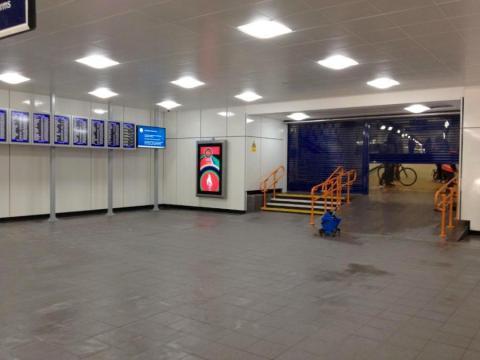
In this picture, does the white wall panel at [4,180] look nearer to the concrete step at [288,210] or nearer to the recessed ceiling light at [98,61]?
the recessed ceiling light at [98,61]

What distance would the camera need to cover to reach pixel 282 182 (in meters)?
14.4

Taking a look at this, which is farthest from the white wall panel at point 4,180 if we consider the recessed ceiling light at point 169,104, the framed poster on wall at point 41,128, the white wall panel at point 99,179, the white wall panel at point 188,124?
the white wall panel at point 188,124

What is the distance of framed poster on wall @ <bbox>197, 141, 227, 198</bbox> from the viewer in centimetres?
1270

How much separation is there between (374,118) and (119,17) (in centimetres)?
940

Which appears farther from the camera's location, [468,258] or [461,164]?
[461,164]

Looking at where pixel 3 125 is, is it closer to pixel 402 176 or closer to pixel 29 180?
pixel 29 180

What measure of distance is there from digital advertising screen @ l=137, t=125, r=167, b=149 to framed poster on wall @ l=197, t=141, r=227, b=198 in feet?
3.83

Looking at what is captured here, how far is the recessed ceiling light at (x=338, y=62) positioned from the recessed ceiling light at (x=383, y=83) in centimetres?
150

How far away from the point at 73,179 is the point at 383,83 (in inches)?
325

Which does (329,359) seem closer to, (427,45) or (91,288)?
(91,288)

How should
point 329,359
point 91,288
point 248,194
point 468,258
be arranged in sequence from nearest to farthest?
point 329,359, point 91,288, point 468,258, point 248,194

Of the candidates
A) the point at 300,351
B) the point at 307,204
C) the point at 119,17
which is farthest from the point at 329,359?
the point at 307,204

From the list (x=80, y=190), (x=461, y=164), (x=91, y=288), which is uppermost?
(x=461, y=164)

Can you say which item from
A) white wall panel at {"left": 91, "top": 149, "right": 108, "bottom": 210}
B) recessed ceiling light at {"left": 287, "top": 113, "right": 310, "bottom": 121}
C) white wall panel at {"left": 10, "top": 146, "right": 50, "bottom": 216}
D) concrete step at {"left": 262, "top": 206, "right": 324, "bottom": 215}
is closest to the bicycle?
recessed ceiling light at {"left": 287, "top": 113, "right": 310, "bottom": 121}
